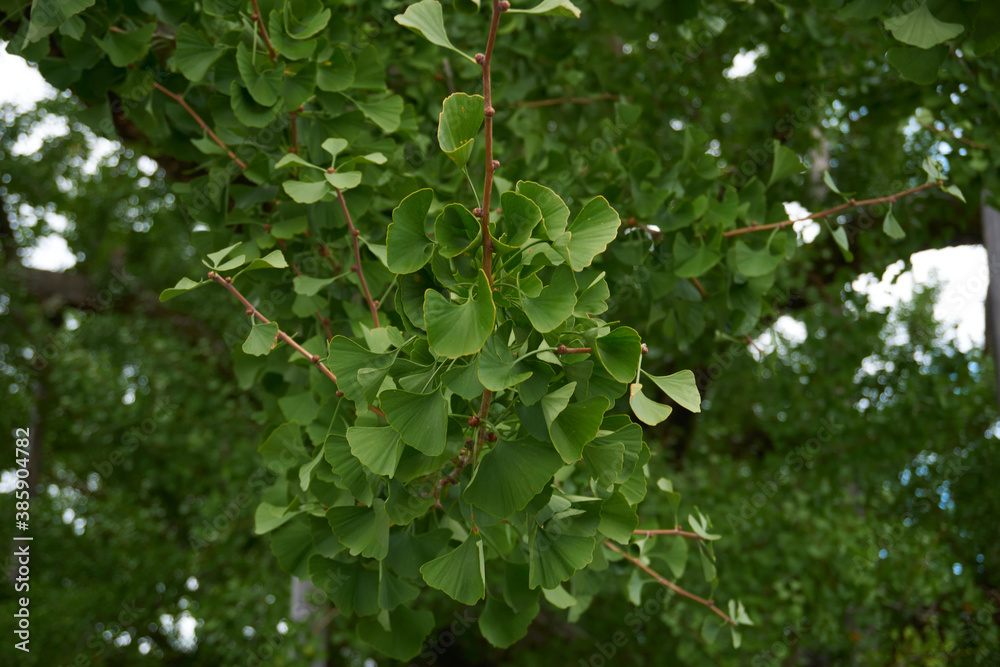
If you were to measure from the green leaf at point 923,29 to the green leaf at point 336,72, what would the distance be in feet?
2.38

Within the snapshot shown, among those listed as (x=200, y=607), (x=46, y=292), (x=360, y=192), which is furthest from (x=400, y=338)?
(x=46, y=292)

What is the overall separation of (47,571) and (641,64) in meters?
3.10

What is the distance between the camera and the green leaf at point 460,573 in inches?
26.8

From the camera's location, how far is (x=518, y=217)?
1.95 feet

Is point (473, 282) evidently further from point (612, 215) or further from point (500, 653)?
point (500, 653)

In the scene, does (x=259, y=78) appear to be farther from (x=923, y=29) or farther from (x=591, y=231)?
(x=923, y=29)

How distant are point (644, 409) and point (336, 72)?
70cm

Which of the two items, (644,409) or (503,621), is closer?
(644,409)

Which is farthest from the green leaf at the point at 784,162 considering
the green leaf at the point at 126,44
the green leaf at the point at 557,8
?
the green leaf at the point at 126,44

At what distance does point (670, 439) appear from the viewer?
9.50 ft

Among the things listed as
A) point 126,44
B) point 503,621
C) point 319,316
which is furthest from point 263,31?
point 503,621

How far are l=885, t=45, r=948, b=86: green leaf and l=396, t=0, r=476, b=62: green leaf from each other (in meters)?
0.72

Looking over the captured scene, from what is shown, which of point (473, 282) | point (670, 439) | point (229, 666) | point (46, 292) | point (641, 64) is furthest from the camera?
point (46, 292)

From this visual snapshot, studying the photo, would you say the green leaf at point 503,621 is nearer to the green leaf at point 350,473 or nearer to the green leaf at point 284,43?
the green leaf at point 350,473
